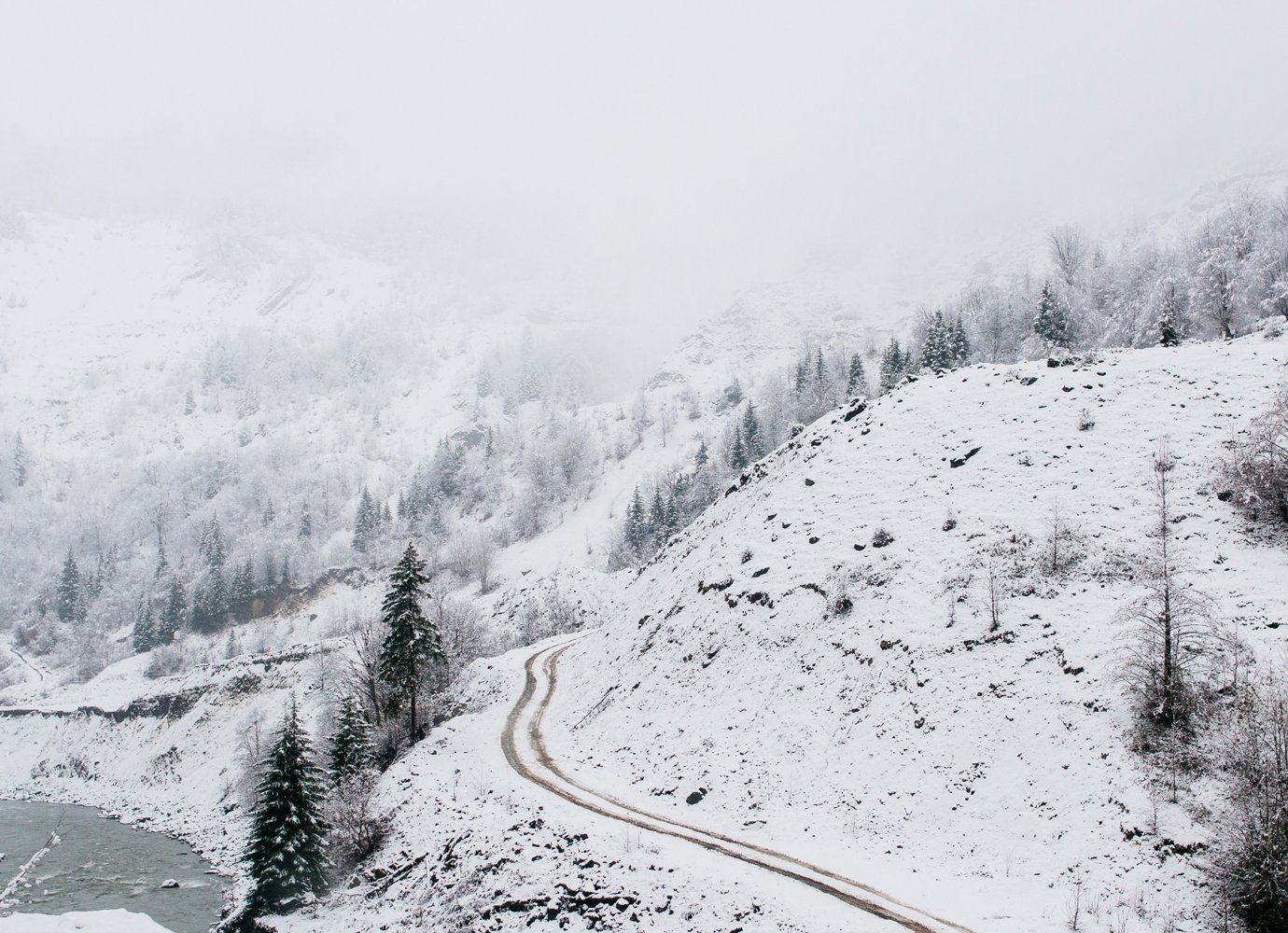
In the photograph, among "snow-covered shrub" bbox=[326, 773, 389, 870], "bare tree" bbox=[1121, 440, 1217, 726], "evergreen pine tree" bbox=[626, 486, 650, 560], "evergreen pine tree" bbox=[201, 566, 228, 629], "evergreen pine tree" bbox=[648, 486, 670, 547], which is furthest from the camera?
"evergreen pine tree" bbox=[201, 566, 228, 629]

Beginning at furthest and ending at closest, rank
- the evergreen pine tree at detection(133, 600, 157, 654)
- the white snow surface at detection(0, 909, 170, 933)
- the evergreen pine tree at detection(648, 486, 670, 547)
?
the evergreen pine tree at detection(133, 600, 157, 654) → the evergreen pine tree at detection(648, 486, 670, 547) → the white snow surface at detection(0, 909, 170, 933)

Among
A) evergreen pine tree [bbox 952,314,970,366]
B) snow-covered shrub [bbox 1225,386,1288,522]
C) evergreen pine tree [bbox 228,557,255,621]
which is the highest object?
evergreen pine tree [bbox 952,314,970,366]

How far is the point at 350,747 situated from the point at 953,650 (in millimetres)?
33224

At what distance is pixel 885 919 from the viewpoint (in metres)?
16.0

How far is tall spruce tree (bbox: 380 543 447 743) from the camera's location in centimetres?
3969

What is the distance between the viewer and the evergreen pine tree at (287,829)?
98.8 feet

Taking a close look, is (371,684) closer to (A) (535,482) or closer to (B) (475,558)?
(B) (475,558)

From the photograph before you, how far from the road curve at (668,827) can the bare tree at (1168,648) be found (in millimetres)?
8522

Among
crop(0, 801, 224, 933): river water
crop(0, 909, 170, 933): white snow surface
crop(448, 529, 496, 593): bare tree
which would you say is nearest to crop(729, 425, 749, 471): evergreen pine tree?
crop(448, 529, 496, 593): bare tree

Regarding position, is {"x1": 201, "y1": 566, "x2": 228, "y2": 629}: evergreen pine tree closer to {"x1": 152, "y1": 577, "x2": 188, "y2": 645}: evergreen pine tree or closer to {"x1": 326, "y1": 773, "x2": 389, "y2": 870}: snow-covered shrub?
{"x1": 152, "y1": 577, "x2": 188, "y2": 645}: evergreen pine tree

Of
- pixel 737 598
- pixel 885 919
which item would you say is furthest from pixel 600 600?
pixel 885 919

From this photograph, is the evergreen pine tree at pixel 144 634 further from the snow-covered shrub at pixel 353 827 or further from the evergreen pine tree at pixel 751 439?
the snow-covered shrub at pixel 353 827

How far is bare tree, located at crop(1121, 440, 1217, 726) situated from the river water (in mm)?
42549

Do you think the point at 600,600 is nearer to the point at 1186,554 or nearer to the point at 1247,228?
the point at 1186,554
